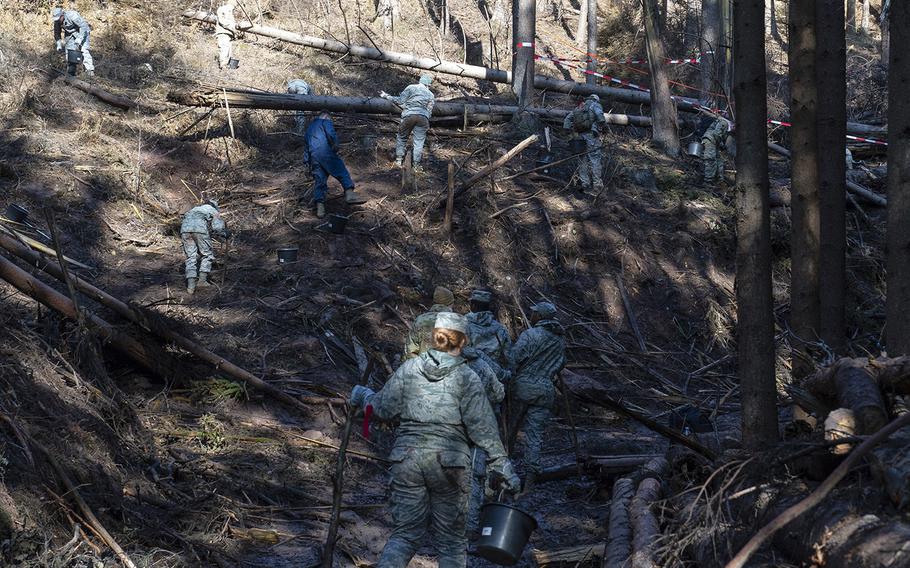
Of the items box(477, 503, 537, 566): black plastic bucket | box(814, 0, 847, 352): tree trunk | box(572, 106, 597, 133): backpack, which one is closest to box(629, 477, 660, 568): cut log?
box(477, 503, 537, 566): black plastic bucket

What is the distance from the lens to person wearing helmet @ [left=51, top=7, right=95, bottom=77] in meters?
20.2

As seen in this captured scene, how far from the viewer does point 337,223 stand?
15617 mm

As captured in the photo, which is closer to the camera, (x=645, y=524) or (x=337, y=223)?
(x=645, y=524)

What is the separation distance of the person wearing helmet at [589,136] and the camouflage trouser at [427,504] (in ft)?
40.6

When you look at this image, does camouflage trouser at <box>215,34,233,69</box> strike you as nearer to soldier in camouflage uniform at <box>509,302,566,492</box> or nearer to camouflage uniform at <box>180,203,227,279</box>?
camouflage uniform at <box>180,203,227,279</box>

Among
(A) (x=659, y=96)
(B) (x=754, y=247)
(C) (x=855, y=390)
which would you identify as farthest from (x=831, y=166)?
(A) (x=659, y=96)

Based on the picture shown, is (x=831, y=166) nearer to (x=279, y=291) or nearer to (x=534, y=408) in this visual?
(x=534, y=408)

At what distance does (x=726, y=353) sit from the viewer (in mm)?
15461

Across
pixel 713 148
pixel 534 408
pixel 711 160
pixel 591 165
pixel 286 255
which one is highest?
pixel 713 148

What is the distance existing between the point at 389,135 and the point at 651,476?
12673mm

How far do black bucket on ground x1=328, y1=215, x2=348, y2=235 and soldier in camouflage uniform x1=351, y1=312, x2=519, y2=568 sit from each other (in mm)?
9561

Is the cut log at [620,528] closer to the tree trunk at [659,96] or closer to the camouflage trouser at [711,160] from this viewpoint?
the camouflage trouser at [711,160]

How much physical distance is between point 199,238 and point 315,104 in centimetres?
454

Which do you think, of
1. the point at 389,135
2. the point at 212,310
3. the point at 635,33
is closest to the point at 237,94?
the point at 389,135
